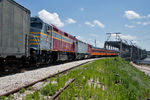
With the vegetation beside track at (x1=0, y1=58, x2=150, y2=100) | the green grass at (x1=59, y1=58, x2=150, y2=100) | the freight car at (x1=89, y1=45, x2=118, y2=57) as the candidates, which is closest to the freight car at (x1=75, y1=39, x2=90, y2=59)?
the freight car at (x1=89, y1=45, x2=118, y2=57)

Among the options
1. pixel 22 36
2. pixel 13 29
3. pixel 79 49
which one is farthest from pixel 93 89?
pixel 79 49

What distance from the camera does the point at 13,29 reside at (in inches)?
353

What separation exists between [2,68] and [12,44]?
1.47 m

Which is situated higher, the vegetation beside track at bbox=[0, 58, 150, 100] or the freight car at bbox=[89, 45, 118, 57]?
the freight car at bbox=[89, 45, 118, 57]

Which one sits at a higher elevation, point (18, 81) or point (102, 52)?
point (102, 52)

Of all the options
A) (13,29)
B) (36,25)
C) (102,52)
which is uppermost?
(36,25)

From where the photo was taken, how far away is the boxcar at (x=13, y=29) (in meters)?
7.98

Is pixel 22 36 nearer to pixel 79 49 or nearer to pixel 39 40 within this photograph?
pixel 39 40

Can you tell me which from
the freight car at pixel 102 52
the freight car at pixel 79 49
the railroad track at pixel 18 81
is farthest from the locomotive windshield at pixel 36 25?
the freight car at pixel 102 52

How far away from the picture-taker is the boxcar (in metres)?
7.98

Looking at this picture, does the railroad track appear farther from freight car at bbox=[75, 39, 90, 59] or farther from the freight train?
freight car at bbox=[75, 39, 90, 59]

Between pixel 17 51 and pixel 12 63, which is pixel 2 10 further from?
pixel 12 63

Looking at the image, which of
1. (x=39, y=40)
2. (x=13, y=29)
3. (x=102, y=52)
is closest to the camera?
(x=13, y=29)

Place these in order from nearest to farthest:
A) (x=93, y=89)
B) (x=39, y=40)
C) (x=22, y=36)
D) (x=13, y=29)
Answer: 1. (x=93, y=89)
2. (x=13, y=29)
3. (x=22, y=36)
4. (x=39, y=40)
